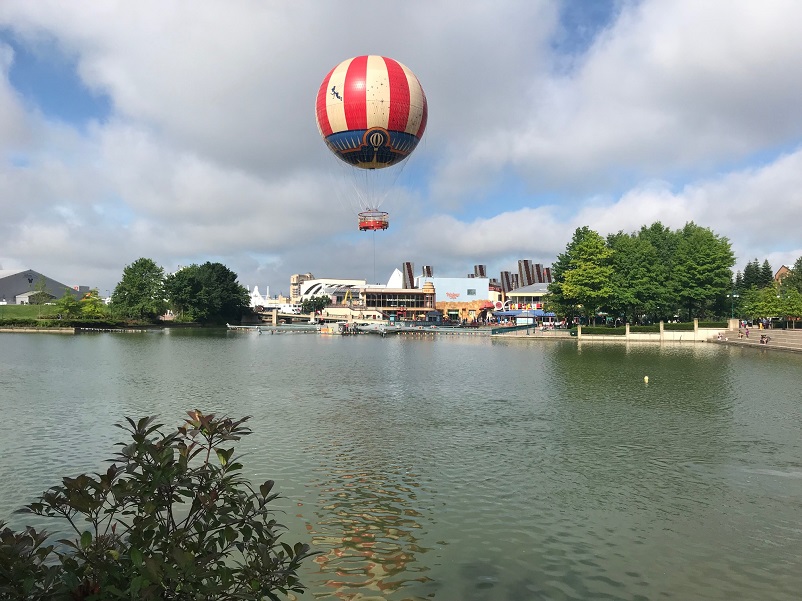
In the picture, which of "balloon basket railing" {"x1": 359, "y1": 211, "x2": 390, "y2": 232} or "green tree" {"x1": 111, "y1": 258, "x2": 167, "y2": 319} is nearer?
"balloon basket railing" {"x1": 359, "y1": 211, "x2": 390, "y2": 232}

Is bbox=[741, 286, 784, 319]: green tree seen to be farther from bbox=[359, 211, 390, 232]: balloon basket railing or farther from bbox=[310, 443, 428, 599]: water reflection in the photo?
bbox=[310, 443, 428, 599]: water reflection

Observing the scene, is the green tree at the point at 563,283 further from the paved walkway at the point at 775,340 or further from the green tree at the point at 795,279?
the green tree at the point at 795,279

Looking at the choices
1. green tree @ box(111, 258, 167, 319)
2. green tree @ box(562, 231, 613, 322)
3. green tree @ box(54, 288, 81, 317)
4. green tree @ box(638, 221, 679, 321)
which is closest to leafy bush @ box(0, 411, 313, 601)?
green tree @ box(562, 231, 613, 322)

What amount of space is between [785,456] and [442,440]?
35.0 ft

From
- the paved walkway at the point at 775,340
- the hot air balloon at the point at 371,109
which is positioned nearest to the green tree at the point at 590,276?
the paved walkway at the point at 775,340

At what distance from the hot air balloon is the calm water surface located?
2032 centimetres

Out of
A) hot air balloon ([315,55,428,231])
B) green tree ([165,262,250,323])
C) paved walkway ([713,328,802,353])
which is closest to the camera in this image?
hot air balloon ([315,55,428,231])

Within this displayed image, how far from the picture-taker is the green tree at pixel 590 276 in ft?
250

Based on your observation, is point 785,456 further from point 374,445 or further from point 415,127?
point 415,127

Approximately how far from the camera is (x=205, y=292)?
451 ft

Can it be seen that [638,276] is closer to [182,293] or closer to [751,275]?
[751,275]

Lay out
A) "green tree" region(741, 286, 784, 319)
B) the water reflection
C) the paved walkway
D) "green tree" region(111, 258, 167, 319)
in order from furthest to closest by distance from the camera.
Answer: "green tree" region(111, 258, 167, 319), "green tree" region(741, 286, 784, 319), the paved walkway, the water reflection

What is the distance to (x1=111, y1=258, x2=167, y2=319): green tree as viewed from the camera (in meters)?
121

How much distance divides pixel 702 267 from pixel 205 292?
11017 cm
